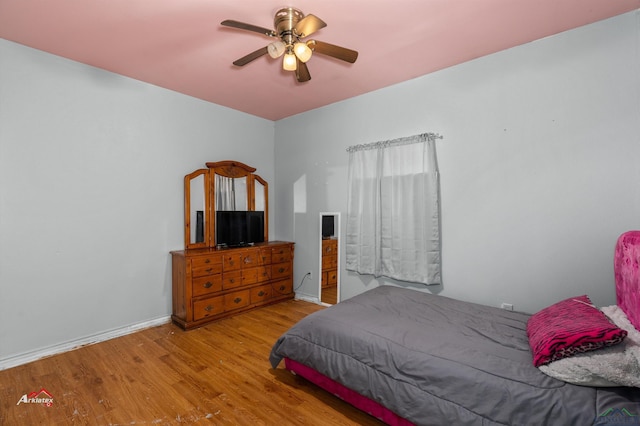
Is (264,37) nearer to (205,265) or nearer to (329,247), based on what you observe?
(205,265)

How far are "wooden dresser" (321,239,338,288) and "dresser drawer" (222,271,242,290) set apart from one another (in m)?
1.12

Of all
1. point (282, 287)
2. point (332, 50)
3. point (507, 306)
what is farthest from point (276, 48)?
point (282, 287)

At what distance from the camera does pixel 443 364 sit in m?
1.62

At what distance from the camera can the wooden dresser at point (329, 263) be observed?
12.9 ft

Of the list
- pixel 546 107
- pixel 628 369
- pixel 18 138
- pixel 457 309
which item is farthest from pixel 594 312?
pixel 18 138

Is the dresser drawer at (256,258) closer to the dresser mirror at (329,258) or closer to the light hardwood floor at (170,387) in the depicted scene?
the dresser mirror at (329,258)

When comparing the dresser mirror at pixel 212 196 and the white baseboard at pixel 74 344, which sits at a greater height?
the dresser mirror at pixel 212 196

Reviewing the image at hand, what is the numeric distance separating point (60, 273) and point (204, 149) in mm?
1965

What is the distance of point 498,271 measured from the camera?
2686 millimetres

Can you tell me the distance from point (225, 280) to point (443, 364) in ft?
8.60

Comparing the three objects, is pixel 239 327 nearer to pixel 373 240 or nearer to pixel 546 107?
pixel 373 240

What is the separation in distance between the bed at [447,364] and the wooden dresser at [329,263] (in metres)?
1.42

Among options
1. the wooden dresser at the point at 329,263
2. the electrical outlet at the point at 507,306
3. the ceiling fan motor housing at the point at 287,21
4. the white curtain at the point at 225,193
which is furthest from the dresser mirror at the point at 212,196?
the electrical outlet at the point at 507,306

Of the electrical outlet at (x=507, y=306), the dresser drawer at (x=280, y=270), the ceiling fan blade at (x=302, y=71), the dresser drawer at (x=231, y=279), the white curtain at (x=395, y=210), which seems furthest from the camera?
the dresser drawer at (x=280, y=270)
